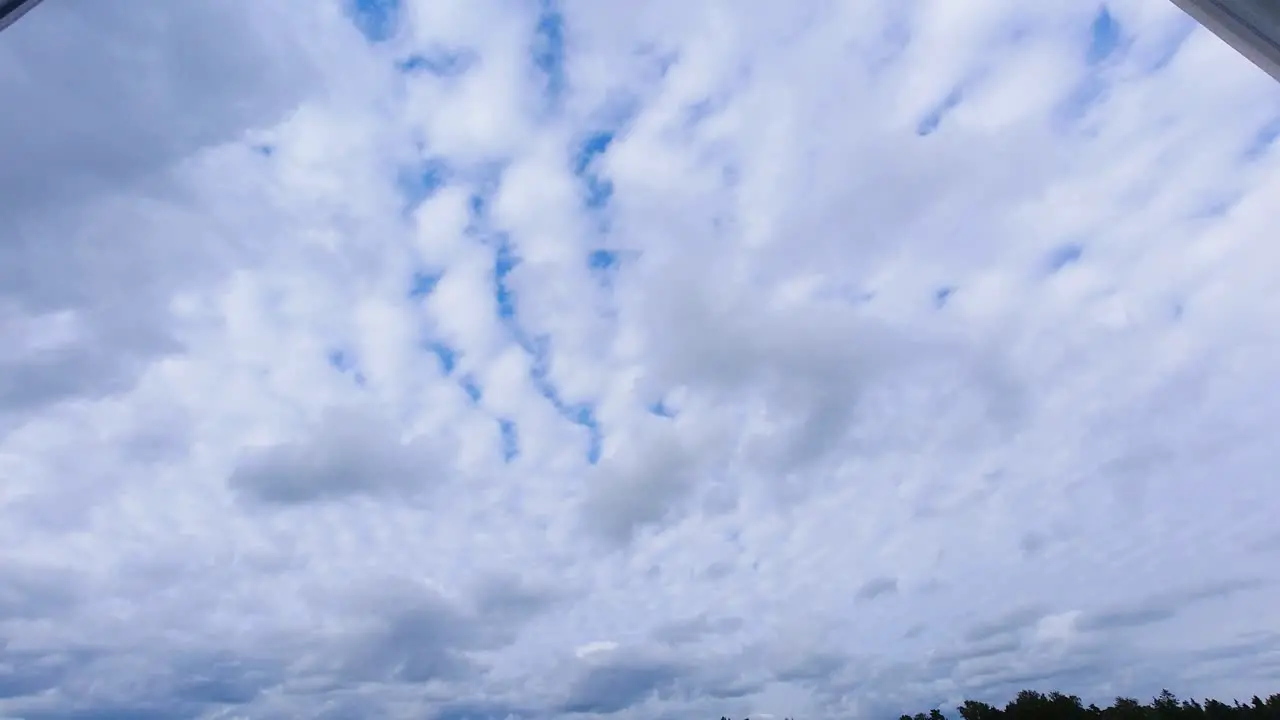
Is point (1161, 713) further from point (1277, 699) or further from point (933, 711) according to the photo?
point (933, 711)

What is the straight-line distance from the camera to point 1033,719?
355ft

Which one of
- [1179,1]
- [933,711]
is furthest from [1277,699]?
[1179,1]

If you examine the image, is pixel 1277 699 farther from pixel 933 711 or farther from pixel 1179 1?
pixel 1179 1

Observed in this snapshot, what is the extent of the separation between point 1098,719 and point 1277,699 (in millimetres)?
24783

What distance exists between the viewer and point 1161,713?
101m

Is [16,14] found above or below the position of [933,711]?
below

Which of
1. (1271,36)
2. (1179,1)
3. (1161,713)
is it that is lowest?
(1271,36)

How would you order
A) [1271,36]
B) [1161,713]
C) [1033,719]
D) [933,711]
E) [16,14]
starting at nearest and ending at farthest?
[1271,36] → [16,14] → [1161,713] → [1033,719] → [933,711]

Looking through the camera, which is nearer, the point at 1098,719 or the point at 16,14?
the point at 16,14

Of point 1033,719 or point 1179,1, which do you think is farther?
point 1033,719

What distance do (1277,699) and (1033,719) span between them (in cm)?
3180

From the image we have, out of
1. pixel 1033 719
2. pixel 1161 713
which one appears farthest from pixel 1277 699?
pixel 1033 719

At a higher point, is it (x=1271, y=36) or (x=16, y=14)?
(x=16, y=14)

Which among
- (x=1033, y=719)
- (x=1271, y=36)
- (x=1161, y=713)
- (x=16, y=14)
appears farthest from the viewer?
(x=1033, y=719)
